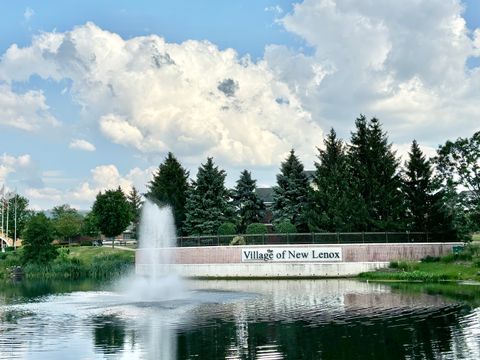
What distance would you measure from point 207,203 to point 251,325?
39.5 metres

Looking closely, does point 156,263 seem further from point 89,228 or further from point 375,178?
point 89,228

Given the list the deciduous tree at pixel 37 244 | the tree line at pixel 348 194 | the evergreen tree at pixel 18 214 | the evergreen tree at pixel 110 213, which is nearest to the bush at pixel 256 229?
the tree line at pixel 348 194

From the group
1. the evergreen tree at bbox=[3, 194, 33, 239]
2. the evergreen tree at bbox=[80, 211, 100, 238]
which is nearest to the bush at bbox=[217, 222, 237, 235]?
the evergreen tree at bbox=[80, 211, 100, 238]

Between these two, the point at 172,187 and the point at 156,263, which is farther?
the point at 172,187

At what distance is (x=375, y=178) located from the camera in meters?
55.9

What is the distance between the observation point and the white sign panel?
51906 millimetres

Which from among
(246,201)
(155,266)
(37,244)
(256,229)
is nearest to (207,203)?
(246,201)

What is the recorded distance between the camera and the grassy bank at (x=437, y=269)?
43156 mm

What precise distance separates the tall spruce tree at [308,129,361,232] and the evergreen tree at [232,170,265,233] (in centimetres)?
892

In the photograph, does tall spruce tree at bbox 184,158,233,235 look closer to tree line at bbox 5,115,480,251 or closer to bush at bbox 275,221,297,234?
tree line at bbox 5,115,480,251

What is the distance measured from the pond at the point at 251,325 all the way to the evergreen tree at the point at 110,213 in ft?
161

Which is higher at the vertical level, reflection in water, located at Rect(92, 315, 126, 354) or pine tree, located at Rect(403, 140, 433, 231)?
pine tree, located at Rect(403, 140, 433, 231)

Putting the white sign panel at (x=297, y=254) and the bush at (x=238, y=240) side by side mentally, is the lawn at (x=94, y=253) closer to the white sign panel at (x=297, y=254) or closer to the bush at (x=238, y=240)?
the bush at (x=238, y=240)

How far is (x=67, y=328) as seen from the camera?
23703 millimetres
